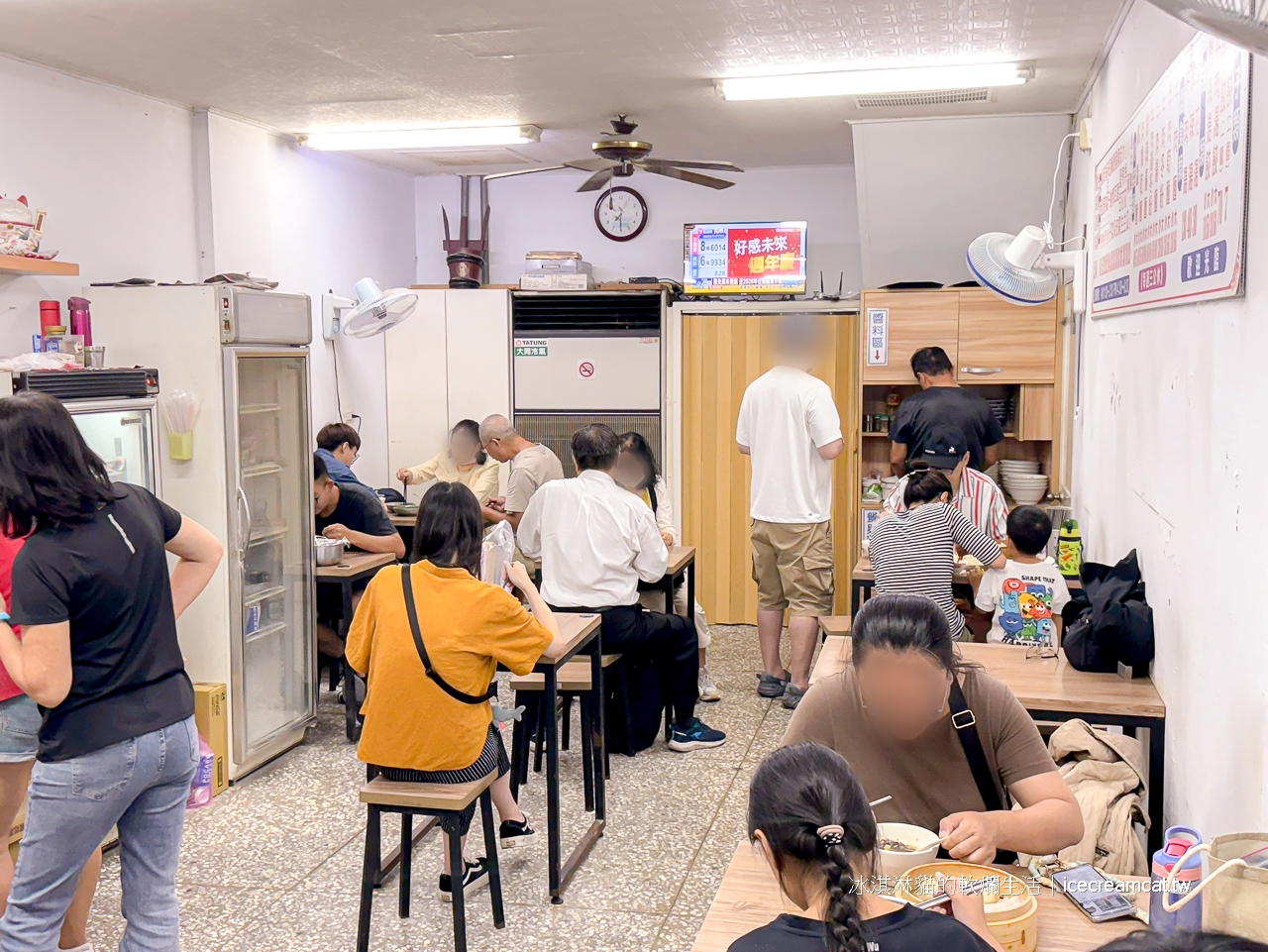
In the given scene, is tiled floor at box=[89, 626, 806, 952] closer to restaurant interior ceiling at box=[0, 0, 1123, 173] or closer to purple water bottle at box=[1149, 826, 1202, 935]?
purple water bottle at box=[1149, 826, 1202, 935]

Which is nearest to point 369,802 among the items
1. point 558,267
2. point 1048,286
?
point 1048,286

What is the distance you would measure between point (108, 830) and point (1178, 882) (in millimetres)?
2201

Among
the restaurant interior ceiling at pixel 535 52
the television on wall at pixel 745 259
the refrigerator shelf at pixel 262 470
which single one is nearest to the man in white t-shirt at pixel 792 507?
the television on wall at pixel 745 259

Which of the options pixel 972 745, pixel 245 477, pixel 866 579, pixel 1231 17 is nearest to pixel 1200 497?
pixel 972 745

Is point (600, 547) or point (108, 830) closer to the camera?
point (108, 830)

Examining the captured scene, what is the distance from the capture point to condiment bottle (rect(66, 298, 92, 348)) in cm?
432

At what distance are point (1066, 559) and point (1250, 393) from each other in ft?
8.03

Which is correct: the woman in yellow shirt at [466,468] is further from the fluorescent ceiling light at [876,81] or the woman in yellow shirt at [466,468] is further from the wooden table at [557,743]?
the fluorescent ceiling light at [876,81]

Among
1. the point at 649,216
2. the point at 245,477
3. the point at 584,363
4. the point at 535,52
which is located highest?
the point at 535,52

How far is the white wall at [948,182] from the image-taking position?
584 cm

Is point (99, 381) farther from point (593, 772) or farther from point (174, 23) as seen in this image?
point (593, 772)

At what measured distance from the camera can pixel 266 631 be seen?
16.1 feet

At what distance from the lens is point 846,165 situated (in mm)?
7418

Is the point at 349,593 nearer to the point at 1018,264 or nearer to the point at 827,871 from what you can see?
the point at 1018,264
